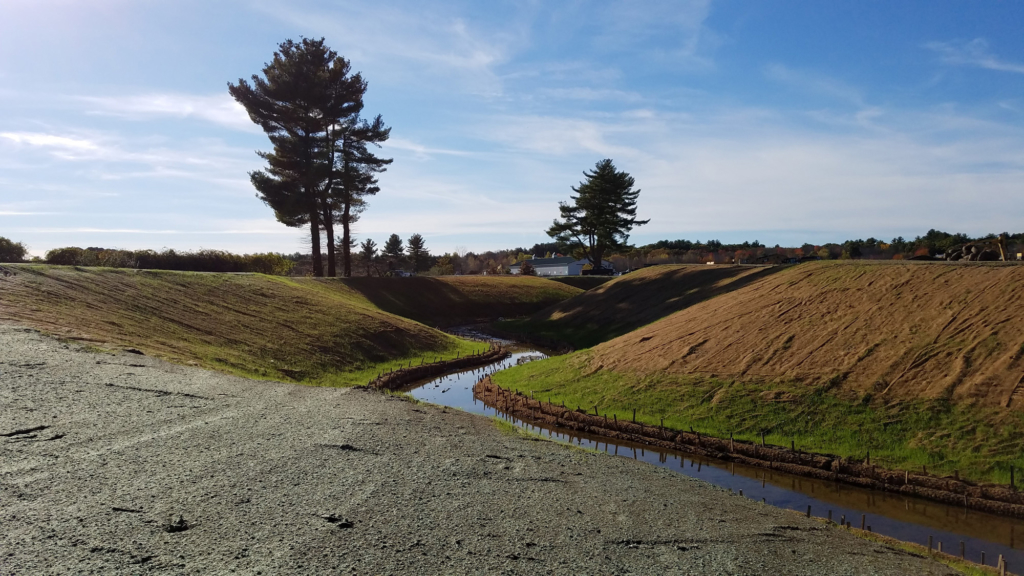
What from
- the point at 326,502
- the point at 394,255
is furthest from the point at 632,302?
the point at 394,255

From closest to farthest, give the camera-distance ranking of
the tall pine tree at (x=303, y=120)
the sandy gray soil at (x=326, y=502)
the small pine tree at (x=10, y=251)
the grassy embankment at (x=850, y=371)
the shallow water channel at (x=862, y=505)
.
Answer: the sandy gray soil at (x=326, y=502), the shallow water channel at (x=862, y=505), the grassy embankment at (x=850, y=371), the small pine tree at (x=10, y=251), the tall pine tree at (x=303, y=120)

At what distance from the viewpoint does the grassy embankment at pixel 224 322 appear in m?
26.3

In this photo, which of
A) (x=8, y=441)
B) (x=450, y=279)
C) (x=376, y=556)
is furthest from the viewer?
(x=450, y=279)

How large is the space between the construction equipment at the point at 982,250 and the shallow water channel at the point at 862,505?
21.4 meters

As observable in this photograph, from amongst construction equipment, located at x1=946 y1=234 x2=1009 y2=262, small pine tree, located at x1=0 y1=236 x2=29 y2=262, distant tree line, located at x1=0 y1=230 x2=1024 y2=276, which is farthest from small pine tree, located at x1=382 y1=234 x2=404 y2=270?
construction equipment, located at x1=946 y1=234 x2=1009 y2=262

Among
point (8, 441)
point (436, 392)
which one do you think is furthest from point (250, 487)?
point (436, 392)

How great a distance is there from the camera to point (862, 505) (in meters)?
16.2

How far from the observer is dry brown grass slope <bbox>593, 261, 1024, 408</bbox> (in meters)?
20.1

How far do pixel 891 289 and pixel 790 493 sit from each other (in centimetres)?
1425

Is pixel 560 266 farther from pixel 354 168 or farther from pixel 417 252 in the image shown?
pixel 354 168

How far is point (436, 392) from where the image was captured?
103 feet

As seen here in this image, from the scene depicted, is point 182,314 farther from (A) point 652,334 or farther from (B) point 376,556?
(B) point 376,556

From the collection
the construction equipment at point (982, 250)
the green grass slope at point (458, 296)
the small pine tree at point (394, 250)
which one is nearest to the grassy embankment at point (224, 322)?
the green grass slope at point (458, 296)

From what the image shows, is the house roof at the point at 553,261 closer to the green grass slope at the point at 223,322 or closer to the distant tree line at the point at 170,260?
the distant tree line at the point at 170,260
